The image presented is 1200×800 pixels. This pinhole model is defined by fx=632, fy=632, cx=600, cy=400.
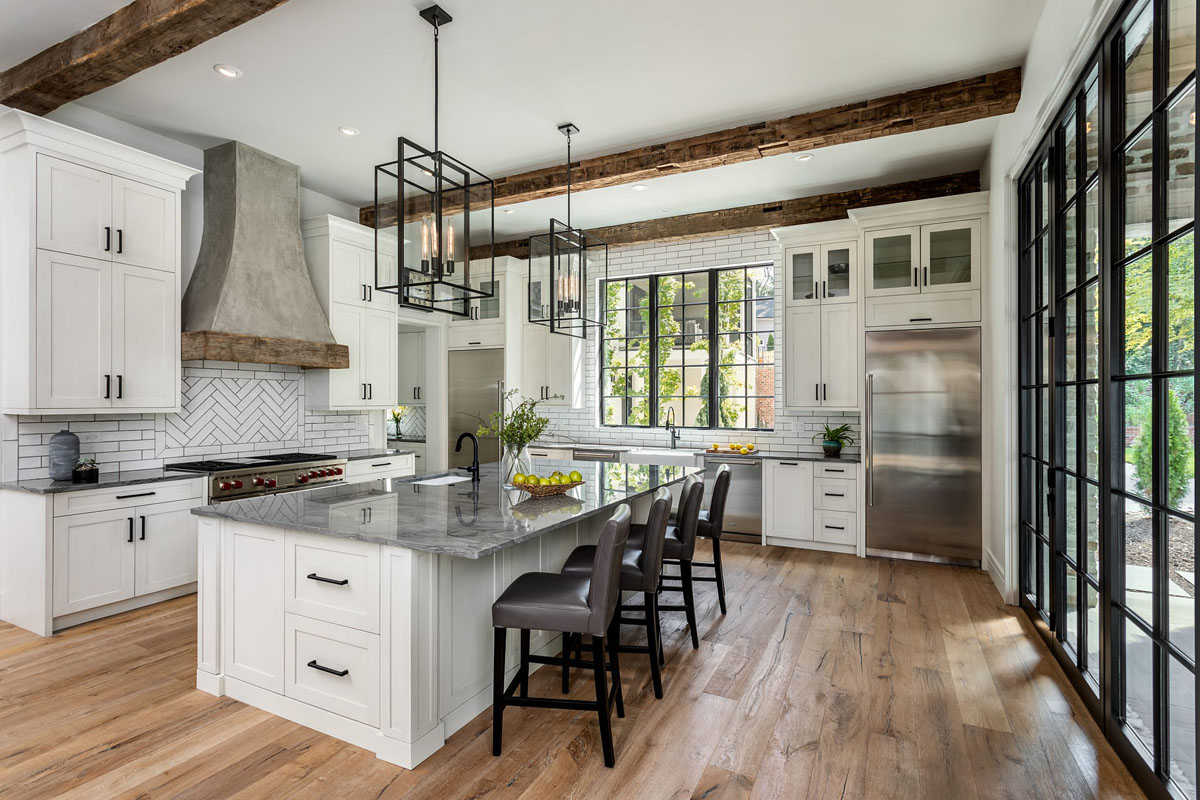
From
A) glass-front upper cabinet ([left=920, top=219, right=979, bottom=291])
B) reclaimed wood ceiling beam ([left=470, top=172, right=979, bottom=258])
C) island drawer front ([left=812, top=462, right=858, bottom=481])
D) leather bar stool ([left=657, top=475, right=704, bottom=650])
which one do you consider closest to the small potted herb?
leather bar stool ([left=657, top=475, right=704, bottom=650])

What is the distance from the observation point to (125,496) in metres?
3.73

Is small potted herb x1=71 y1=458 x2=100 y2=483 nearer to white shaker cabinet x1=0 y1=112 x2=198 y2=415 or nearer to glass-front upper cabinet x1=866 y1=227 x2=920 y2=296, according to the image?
white shaker cabinet x1=0 y1=112 x2=198 y2=415

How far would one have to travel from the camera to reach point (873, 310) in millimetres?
5047

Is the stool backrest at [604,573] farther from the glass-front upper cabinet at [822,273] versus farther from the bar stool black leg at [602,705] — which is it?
the glass-front upper cabinet at [822,273]

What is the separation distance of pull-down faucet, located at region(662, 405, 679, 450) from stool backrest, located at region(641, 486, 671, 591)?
354cm

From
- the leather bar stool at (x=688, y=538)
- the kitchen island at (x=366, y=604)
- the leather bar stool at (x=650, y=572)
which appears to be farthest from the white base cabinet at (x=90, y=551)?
the leather bar stool at (x=688, y=538)

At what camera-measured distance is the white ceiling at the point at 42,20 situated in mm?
2873

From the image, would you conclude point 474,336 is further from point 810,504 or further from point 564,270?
point 810,504

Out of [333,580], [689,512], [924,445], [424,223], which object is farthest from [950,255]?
[333,580]

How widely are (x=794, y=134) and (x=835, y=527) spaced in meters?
3.09

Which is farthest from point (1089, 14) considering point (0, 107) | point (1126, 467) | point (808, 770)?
point (0, 107)

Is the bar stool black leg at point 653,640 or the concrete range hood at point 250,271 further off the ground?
the concrete range hood at point 250,271

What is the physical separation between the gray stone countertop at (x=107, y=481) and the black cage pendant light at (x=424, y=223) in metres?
2.18

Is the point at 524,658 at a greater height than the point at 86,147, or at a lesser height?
lesser
